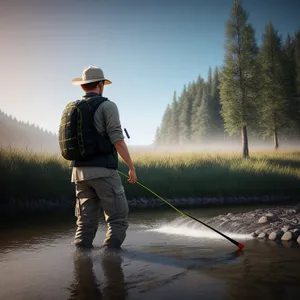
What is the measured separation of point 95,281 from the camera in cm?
306

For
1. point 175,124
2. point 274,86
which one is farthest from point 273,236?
point 175,124

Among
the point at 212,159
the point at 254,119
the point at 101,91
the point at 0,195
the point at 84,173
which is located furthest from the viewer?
the point at 254,119

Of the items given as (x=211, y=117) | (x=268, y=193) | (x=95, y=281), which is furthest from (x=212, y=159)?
(x=211, y=117)

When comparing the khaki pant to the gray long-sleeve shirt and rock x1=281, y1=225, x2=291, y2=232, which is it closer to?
the gray long-sleeve shirt

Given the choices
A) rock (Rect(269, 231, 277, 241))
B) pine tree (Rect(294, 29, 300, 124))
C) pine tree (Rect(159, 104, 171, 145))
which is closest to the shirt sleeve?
rock (Rect(269, 231, 277, 241))

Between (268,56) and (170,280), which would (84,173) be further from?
(268,56)

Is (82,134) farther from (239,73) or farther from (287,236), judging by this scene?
(239,73)

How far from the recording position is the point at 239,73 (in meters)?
22.6

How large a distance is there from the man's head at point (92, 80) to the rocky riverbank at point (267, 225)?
3329 millimetres

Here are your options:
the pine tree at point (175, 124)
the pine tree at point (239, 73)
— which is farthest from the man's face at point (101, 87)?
the pine tree at point (175, 124)

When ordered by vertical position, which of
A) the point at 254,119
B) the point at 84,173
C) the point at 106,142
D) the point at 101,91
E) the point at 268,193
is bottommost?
the point at 268,193

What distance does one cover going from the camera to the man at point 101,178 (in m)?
3.93

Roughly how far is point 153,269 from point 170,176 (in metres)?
10.1

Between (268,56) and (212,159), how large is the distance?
47.4ft
